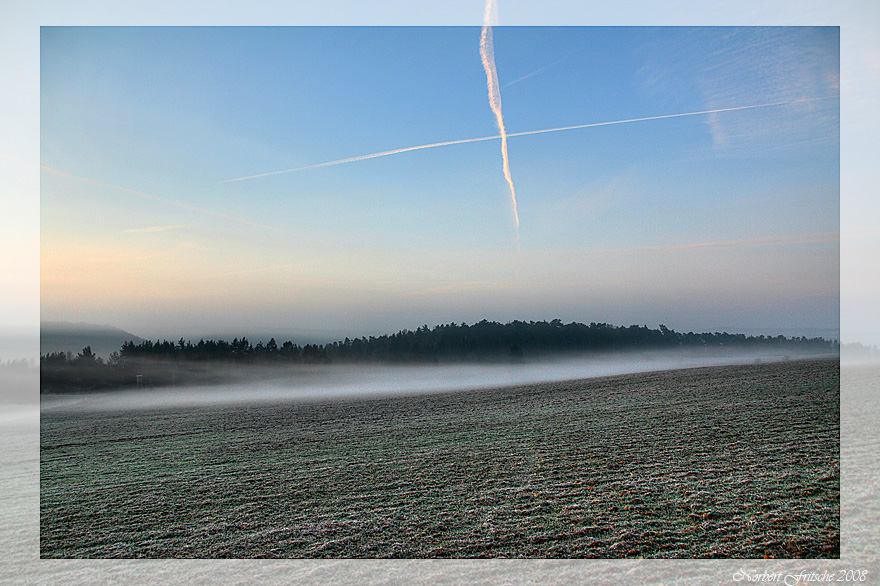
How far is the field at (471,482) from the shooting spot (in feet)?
8.77

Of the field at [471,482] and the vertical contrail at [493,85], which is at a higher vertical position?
the vertical contrail at [493,85]

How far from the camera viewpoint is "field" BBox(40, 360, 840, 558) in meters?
2.67

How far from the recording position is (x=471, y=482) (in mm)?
3379

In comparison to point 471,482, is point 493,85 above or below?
above

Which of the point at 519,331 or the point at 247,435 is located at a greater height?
the point at 519,331

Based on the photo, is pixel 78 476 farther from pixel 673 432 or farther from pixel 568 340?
pixel 568 340

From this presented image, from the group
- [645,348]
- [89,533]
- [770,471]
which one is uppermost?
[645,348]

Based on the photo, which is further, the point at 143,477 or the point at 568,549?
the point at 143,477

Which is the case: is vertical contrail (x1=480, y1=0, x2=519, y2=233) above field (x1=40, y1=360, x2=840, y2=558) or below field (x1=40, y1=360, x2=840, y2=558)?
above

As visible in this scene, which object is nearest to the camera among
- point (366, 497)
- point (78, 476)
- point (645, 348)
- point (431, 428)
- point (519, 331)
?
point (366, 497)

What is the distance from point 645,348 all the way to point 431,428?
4.08 meters

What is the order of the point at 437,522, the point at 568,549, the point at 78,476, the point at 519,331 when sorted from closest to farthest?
the point at 568,549 < the point at 437,522 < the point at 78,476 < the point at 519,331

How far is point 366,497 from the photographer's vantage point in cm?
323

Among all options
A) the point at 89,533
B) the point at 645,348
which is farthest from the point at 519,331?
the point at 89,533
